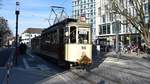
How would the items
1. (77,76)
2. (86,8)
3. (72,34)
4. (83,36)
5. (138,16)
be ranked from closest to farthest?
1. (77,76)
2. (72,34)
3. (83,36)
4. (138,16)
5. (86,8)

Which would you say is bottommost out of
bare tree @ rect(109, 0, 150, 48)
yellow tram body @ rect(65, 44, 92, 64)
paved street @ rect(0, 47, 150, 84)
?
paved street @ rect(0, 47, 150, 84)

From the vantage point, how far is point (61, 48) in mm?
23172

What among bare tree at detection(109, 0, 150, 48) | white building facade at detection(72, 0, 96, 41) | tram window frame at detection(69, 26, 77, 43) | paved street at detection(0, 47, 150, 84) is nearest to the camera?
paved street at detection(0, 47, 150, 84)

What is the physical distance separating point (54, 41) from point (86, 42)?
3.59m

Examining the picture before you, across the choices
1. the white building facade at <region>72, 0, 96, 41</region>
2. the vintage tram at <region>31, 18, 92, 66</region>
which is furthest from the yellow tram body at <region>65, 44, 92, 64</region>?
the white building facade at <region>72, 0, 96, 41</region>

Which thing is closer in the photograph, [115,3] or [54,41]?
[54,41]

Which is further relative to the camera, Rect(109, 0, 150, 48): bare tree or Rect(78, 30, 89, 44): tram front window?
Rect(109, 0, 150, 48): bare tree

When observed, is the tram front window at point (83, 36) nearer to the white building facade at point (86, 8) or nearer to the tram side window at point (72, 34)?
the tram side window at point (72, 34)

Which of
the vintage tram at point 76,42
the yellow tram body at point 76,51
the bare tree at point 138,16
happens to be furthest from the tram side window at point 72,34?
the bare tree at point 138,16

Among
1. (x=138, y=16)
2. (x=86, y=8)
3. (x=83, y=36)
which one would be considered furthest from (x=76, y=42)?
(x=86, y=8)

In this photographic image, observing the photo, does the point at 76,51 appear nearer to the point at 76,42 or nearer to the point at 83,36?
the point at 76,42

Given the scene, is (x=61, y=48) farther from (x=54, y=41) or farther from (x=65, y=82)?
(x=65, y=82)

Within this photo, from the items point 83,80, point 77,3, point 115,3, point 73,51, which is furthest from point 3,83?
point 77,3

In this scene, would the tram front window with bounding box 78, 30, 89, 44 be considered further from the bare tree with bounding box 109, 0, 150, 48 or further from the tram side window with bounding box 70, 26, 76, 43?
the bare tree with bounding box 109, 0, 150, 48
